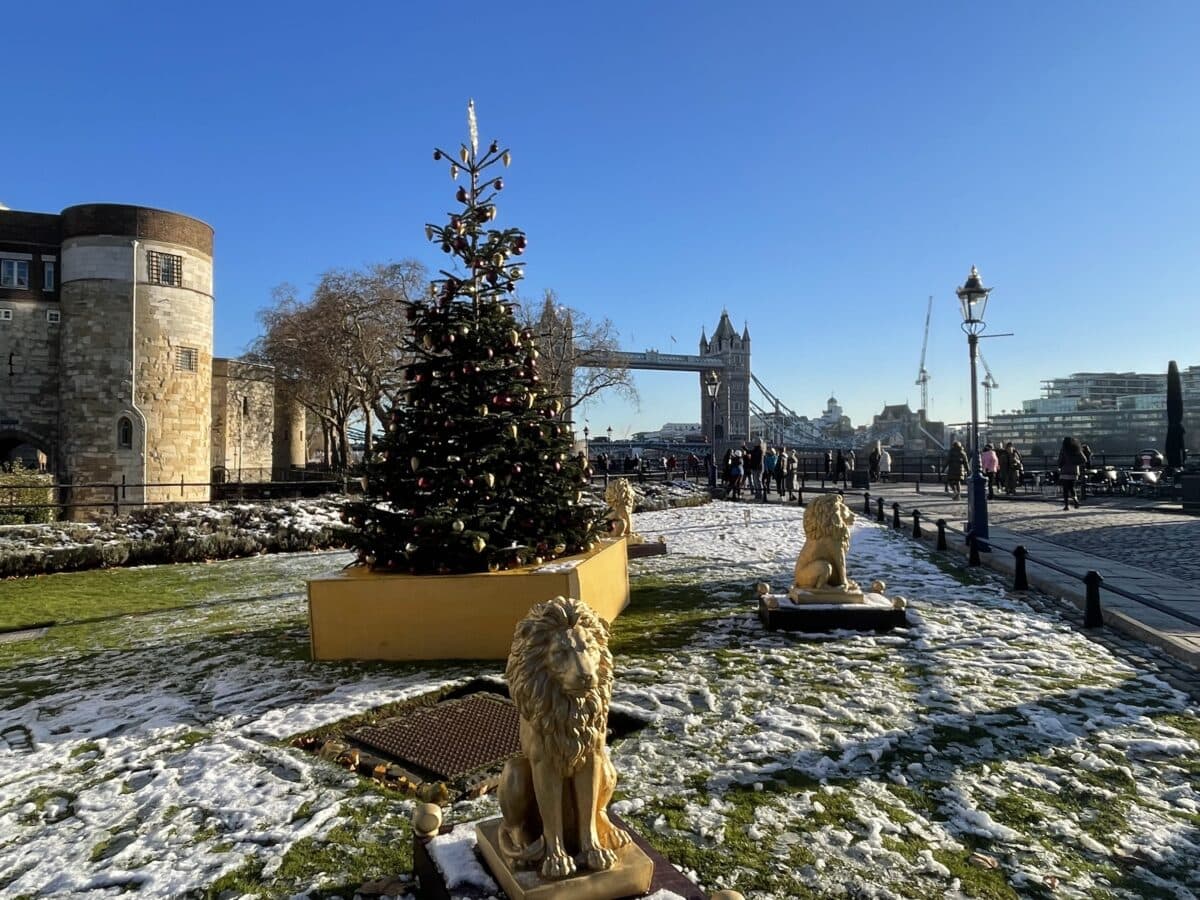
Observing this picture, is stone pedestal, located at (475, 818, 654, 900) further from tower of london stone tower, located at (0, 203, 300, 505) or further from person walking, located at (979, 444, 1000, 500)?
tower of london stone tower, located at (0, 203, 300, 505)

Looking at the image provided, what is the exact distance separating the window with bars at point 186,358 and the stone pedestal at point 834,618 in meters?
35.9

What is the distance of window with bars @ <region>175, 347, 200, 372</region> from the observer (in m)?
34.7

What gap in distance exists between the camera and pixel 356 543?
682 centimetres

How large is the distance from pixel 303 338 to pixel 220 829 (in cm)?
3180

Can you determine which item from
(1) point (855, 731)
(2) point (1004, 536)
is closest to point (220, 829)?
(1) point (855, 731)

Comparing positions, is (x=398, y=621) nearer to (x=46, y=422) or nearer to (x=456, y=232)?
(x=456, y=232)

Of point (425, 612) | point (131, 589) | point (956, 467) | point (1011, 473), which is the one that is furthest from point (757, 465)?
point (425, 612)

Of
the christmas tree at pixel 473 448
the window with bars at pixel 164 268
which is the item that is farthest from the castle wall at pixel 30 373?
the christmas tree at pixel 473 448

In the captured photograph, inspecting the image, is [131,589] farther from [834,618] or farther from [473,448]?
[834,618]

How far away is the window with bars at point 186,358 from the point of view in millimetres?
34656

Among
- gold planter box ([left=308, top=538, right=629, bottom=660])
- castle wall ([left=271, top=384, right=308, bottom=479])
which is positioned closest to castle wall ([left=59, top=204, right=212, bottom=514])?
castle wall ([left=271, top=384, right=308, bottom=479])

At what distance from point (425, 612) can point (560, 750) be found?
4.08 m

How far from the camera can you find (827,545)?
7156mm

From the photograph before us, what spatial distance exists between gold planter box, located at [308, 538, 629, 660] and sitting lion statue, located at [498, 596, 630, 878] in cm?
358
